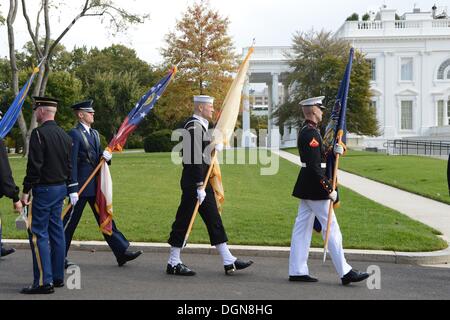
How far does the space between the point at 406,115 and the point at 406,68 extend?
4961 mm

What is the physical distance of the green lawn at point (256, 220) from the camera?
8758 millimetres

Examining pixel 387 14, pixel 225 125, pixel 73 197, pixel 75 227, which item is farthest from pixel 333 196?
pixel 387 14

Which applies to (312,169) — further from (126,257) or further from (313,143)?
(126,257)

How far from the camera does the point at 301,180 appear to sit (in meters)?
6.64

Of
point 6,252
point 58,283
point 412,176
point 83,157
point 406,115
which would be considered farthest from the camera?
point 406,115

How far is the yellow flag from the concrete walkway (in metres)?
4.06

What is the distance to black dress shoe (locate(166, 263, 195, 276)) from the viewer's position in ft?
22.7

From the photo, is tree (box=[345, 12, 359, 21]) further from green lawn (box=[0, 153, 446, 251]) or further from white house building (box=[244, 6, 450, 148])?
green lawn (box=[0, 153, 446, 251])

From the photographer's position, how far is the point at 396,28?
6269 cm

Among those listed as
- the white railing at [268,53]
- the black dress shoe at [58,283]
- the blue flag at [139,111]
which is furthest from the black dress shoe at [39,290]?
the white railing at [268,53]

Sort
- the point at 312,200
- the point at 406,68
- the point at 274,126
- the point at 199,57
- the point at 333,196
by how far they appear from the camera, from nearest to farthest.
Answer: the point at 333,196
the point at 312,200
the point at 199,57
the point at 274,126
the point at 406,68

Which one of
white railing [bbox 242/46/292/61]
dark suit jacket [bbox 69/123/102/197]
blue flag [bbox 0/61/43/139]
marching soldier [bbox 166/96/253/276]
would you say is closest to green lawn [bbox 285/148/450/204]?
marching soldier [bbox 166/96/253/276]
